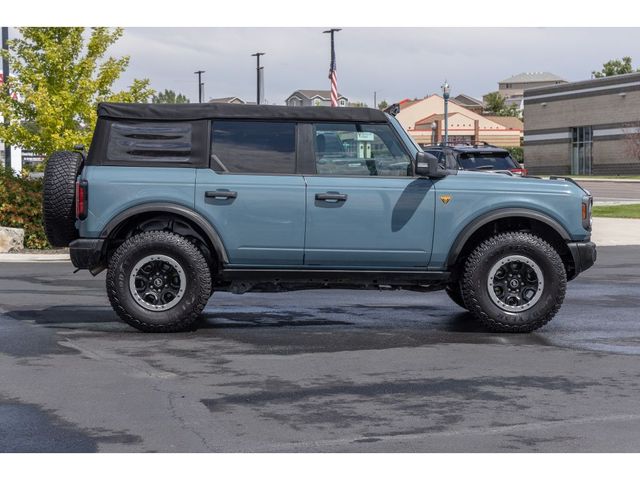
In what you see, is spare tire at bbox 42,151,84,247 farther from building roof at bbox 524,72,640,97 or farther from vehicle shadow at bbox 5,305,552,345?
building roof at bbox 524,72,640,97

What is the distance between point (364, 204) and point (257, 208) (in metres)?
1.00

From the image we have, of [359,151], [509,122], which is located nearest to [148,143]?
[359,151]

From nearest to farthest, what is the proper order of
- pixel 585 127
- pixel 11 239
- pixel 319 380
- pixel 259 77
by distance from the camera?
pixel 319 380
pixel 11 239
pixel 259 77
pixel 585 127

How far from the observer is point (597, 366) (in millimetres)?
8266

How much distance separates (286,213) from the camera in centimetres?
973

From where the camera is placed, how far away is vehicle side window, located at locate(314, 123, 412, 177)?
991cm

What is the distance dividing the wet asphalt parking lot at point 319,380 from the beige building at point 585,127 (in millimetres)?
61068

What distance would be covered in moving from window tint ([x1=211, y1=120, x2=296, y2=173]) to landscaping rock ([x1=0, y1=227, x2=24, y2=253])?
33.8ft

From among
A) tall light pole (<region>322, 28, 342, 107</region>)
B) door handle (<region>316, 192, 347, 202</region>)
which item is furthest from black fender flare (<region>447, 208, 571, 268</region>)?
tall light pole (<region>322, 28, 342, 107</region>)

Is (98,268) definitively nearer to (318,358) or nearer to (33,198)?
(318,358)

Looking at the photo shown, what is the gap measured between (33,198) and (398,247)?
11.6 meters

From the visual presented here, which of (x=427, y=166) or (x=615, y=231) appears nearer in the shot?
(x=427, y=166)

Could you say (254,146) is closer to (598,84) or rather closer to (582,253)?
(582,253)

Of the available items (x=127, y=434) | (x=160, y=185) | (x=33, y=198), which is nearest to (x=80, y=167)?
(x=160, y=185)
